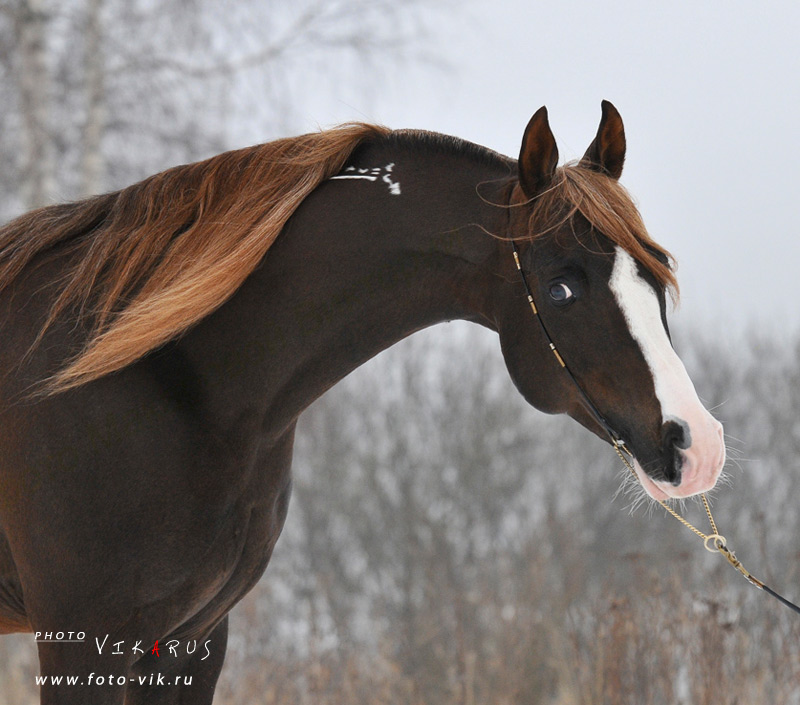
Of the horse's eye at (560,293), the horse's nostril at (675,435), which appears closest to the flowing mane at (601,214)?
the horse's eye at (560,293)

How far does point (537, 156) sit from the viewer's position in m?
1.89

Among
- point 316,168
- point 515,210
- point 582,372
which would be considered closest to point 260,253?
point 316,168

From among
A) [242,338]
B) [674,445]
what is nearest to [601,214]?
[674,445]

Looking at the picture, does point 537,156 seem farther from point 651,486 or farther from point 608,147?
point 651,486

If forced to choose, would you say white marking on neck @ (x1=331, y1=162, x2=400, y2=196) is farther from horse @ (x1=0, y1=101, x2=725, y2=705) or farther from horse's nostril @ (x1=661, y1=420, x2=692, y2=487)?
horse's nostril @ (x1=661, y1=420, x2=692, y2=487)

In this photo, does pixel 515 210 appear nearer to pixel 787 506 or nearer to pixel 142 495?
pixel 142 495

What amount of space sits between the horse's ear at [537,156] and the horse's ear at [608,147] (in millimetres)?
176

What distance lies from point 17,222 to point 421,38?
5.48m

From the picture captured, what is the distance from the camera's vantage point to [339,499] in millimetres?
14742

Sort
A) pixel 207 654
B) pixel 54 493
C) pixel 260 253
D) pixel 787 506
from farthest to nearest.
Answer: pixel 787 506 → pixel 207 654 → pixel 260 253 → pixel 54 493

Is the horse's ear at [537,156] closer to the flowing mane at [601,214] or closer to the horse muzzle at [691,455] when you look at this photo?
the flowing mane at [601,214]

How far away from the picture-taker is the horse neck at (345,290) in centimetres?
198

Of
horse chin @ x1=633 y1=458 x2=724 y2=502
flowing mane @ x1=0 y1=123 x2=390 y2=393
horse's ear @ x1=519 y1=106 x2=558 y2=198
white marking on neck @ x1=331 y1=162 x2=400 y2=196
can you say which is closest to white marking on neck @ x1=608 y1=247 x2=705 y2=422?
horse chin @ x1=633 y1=458 x2=724 y2=502

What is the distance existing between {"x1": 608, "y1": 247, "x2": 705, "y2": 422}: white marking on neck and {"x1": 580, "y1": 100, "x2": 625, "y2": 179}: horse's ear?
32 centimetres
